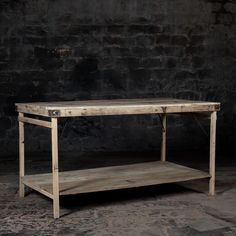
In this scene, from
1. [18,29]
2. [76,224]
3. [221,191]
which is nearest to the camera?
[76,224]

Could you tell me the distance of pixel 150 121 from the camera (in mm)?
7477

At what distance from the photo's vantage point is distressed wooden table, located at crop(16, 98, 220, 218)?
370 cm

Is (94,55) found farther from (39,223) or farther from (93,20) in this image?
(39,223)

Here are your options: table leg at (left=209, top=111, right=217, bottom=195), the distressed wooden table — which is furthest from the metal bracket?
table leg at (left=209, top=111, right=217, bottom=195)

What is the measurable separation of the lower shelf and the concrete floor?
0.21 meters

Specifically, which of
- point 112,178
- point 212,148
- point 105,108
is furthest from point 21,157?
point 212,148

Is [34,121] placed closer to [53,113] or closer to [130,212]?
[53,113]

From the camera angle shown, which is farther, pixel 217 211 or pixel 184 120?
pixel 184 120

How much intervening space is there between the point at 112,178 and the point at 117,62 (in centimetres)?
333

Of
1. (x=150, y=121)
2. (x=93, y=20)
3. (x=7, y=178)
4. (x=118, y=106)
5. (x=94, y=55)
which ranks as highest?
(x=93, y=20)

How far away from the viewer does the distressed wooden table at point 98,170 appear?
12.1 ft

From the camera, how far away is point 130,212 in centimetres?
394

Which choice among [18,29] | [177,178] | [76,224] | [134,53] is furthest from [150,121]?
[76,224]

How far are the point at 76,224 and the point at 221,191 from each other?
1740 millimetres
